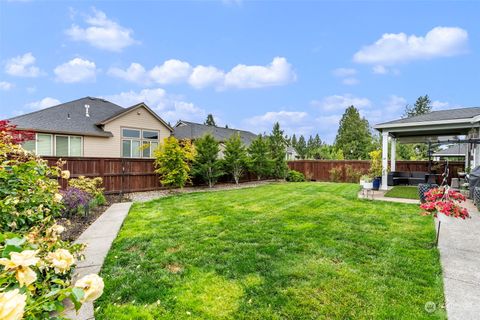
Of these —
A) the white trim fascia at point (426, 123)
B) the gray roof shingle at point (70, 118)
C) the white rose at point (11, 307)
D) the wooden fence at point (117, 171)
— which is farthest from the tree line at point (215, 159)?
the white rose at point (11, 307)

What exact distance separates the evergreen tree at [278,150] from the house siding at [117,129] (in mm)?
7085

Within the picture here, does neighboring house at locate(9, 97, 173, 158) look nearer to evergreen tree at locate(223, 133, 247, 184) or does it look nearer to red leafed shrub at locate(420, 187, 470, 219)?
evergreen tree at locate(223, 133, 247, 184)

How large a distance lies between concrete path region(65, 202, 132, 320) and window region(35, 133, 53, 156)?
725 cm

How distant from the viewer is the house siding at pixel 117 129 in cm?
1428

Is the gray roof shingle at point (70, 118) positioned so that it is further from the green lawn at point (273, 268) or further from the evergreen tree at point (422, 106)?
the evergreen tree at point (422, 106)

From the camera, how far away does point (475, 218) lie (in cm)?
631

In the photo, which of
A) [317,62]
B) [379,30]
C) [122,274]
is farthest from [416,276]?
[317,62]

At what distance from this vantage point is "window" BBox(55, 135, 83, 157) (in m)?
13.2

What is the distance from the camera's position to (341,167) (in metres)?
18.2

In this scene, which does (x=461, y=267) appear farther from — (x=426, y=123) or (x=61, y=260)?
(x=426, y=123)

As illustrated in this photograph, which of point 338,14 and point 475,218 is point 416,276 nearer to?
point 475,218

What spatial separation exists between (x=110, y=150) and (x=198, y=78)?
7684 mm

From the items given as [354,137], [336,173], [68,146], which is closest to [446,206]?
[336,173]

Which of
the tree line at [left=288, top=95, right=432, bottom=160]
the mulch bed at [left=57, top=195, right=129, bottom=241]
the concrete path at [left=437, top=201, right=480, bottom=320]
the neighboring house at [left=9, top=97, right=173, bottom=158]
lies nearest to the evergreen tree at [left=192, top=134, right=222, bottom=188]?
the neighboring house at [left=9, top=97, right=173, bottom=158]
